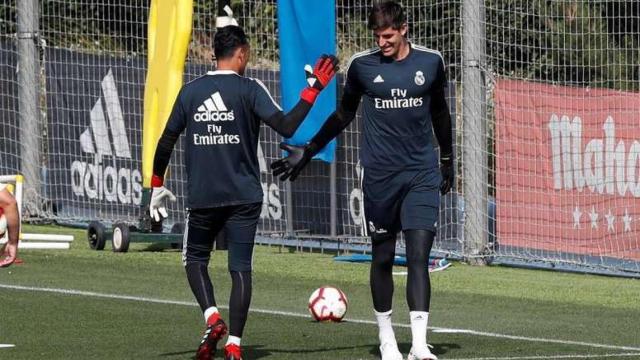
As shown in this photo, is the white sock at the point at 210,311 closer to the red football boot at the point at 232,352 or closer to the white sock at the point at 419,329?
the red football boot at the point at 232,352

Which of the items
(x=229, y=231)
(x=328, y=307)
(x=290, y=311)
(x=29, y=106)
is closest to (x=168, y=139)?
(x=229, y=231)

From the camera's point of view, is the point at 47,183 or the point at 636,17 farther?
the point at 47,183

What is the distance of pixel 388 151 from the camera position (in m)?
9.60

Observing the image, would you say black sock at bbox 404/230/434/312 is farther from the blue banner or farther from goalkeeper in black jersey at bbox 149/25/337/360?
the blue banner

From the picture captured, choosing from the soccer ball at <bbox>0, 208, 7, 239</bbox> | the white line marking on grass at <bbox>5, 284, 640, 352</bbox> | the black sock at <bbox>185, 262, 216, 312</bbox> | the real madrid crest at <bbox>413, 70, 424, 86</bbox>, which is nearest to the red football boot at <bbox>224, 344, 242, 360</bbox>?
the black sock at <bbox>185, 262, 216, 312</bbox>

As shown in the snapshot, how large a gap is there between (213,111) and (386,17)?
3.78 ft

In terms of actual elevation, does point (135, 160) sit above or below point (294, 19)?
below

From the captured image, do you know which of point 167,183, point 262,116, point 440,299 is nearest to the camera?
point 262,116

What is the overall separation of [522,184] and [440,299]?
3146 millimetres

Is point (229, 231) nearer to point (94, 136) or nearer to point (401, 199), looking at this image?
point (401, 199)

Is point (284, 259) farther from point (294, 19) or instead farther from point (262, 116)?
point (262, 116)

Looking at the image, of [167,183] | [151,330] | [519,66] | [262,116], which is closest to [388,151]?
[262,116]

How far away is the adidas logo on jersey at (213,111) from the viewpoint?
30.7ft

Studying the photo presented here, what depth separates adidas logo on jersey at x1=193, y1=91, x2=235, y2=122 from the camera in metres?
9.34
